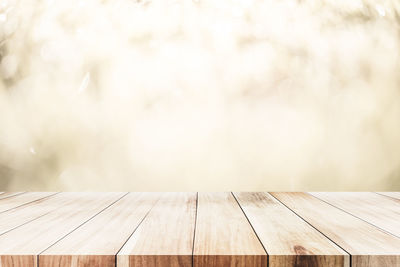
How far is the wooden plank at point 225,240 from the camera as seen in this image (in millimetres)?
654

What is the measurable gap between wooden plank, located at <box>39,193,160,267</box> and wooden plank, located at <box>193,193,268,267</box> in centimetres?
15

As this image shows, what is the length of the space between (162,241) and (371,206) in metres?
0.71

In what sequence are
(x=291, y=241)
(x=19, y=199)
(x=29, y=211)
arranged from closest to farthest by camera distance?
(x=291, y=241)
(x=29, y=211)
(x=19, y=199)

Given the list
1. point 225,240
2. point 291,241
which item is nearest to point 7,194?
point 225,240

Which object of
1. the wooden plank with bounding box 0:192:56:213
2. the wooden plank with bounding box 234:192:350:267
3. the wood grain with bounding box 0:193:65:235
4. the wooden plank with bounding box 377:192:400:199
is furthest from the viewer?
the wooden plank with bounding box 377:192:400:199

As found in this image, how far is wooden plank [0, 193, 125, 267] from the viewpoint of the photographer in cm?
66

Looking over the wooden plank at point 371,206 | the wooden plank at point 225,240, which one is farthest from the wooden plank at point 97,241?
the wooden plank at point 371,206

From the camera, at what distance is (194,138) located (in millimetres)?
1438

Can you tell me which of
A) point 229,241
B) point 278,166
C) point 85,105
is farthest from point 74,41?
point 229,241

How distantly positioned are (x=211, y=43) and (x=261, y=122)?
0.36m

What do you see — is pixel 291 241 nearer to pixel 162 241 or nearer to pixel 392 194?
pixel 162 241

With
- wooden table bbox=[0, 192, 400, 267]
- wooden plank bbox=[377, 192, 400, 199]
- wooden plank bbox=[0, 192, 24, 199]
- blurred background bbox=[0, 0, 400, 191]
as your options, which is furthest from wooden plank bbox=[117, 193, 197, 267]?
wooden plank bbox=[377, 192, 400, 199]

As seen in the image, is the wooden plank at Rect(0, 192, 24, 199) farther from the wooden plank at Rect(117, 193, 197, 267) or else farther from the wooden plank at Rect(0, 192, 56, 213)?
the wooden plank at Rect(117, 193, 197, 267)

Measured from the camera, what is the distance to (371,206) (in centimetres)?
113
